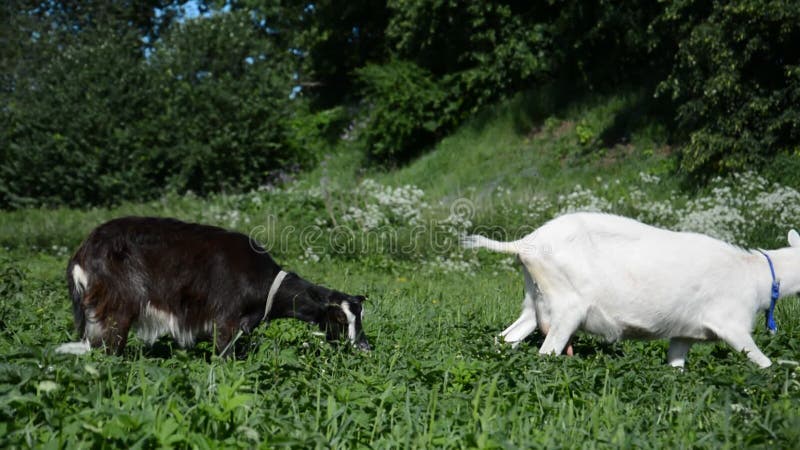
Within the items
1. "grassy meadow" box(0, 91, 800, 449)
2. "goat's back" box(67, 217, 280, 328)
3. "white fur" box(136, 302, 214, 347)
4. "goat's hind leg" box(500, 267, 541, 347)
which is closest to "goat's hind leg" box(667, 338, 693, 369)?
"grassy meadow" box(0, 91, 800, 449)

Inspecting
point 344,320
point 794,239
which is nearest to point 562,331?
point 344,320

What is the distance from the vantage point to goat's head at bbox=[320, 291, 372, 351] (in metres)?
5.38

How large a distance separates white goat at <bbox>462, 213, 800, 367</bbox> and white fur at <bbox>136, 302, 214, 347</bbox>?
8.24ft

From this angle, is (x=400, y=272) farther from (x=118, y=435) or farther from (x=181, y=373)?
(x=118, y=435)

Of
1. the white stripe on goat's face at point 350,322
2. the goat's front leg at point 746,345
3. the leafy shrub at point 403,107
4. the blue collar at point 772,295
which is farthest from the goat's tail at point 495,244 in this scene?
the leafy shrub at point 403,107

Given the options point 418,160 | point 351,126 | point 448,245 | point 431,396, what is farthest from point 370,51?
point 431,396

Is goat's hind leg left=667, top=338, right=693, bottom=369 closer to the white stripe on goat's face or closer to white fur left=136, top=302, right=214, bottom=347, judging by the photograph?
the white stripe on goat's face

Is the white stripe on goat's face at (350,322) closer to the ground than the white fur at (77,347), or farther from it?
closer to the ground

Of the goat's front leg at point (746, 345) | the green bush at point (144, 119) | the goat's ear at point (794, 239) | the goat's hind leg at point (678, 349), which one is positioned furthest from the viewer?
the green bush at point (144, 119)

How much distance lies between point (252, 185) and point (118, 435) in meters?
18.5

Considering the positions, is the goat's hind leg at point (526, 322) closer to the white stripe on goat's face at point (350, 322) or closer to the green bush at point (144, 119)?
the white stripe on goat's face at point (350, 322)

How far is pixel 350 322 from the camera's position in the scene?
17.9 feet

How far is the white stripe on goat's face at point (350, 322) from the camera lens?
17.6ft

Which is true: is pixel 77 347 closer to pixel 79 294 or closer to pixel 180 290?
pixel 79 294
